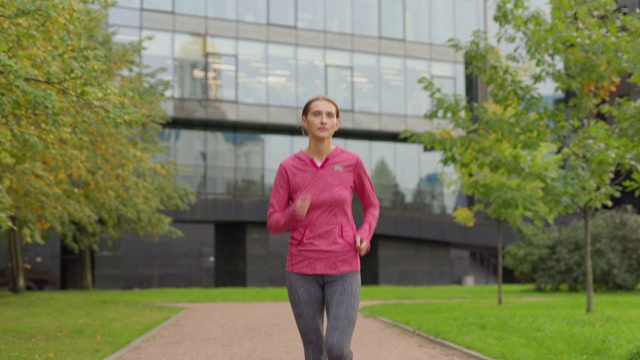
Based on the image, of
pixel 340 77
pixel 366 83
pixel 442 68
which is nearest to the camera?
pixel 340 77

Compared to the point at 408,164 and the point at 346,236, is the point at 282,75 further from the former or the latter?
the point at 346,236

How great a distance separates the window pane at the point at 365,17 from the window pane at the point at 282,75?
→ 394cm

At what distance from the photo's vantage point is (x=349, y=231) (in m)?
4.30

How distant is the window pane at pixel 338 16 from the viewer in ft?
129

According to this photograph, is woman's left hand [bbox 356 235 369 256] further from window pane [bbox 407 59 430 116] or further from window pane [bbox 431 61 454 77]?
window pane [bbox 431 61 454 77]

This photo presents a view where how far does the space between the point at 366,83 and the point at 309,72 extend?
3.15 metres

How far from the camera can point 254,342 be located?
12766mm

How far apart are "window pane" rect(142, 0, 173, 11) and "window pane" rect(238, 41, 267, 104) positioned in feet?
11.8

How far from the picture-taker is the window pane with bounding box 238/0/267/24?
37.7m

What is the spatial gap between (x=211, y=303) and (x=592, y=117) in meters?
12.8

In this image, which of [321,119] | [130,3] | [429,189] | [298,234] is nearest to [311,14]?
[130,3]

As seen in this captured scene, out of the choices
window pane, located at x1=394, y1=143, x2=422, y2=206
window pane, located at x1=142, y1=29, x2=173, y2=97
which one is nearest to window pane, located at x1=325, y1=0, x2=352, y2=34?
window pane, located at x1=394, y1=143, x2=422, y2=206

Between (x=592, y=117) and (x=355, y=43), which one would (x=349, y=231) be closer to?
(x=592, y=117)

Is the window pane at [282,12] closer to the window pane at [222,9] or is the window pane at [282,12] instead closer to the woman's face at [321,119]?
the window pane at [222,9]
